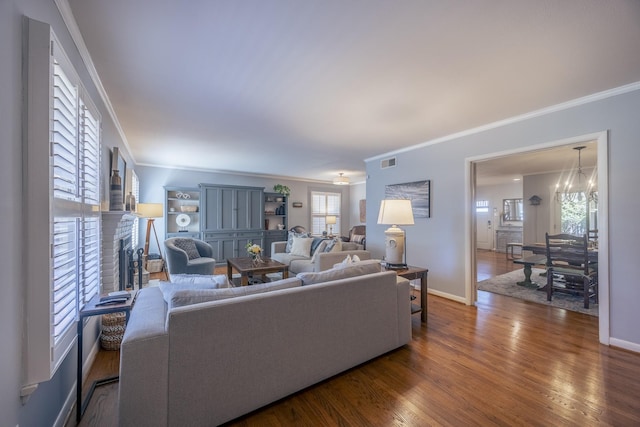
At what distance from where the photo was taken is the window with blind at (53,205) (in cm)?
119

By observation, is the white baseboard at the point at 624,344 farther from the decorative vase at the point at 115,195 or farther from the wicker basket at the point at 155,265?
the wicker basket at the point at 155,265

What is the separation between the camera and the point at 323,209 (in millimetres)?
8828

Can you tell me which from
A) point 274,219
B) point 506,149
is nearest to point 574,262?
point 506,149

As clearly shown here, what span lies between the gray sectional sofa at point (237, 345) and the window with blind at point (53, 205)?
0.34 m

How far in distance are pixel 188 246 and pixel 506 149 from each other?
17.1 ft

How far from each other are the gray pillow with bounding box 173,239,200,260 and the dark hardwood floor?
8.06 ft

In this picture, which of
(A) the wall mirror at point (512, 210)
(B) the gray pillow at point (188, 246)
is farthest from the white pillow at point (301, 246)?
(A) the wall mirror at point (512, 210)

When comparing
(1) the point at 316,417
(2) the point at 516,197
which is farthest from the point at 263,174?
(2) the point at 516,197

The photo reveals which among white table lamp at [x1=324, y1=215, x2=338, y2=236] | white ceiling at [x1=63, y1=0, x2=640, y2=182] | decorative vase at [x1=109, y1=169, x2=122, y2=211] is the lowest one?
white table lamp at [x1=324, y1=215, x2=338, y2=236]

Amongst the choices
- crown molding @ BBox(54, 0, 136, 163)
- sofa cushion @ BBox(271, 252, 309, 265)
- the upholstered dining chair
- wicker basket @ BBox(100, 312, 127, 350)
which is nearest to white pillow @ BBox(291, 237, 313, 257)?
sofa cushion @ BBox(271, 252, 309, 265)

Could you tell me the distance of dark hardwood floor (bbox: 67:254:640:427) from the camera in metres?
1.63

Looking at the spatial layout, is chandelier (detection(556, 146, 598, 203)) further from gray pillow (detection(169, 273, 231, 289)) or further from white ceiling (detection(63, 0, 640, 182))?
gray pillow (detection(169, 273, 231, 289))

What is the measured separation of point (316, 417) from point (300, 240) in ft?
11.8

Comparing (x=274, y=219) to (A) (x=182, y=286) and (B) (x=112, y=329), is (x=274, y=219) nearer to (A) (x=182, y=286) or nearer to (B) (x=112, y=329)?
(B) (x=112, y=329)
